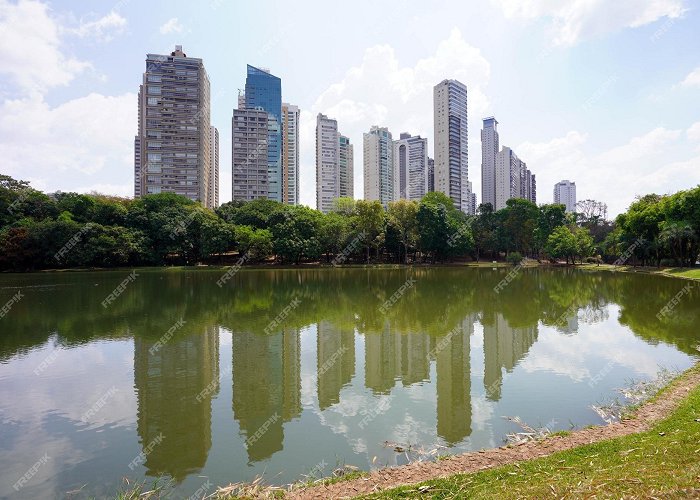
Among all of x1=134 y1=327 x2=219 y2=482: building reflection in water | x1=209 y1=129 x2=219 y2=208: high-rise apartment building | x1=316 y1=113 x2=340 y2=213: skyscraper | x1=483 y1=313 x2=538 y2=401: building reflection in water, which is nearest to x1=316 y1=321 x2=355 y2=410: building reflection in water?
x1=134 y1=327 x2=219 y2=482: building reflection in water

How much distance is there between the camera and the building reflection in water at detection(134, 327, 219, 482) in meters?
6.38

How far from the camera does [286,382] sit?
9.88m

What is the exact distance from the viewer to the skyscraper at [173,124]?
88.4 meters

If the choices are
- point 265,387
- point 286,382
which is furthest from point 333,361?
point 265,387

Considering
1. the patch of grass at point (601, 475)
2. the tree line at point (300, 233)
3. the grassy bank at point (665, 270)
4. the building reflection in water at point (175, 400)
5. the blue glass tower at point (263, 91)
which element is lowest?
the building reflection in water at point (175, 400)

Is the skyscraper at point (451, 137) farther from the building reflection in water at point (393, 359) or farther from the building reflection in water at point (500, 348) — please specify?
the building reflection in water at point (393, 359)

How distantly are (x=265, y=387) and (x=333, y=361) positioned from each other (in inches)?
104

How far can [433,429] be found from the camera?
23.7ft

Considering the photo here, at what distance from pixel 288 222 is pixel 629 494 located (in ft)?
176

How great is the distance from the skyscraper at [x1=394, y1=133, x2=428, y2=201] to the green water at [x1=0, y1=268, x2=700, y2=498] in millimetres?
92037

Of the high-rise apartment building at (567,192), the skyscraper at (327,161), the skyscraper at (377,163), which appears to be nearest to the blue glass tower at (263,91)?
the skyscraper at (327,161)

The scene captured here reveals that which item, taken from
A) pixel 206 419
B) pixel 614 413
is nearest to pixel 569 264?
pixel 614 413

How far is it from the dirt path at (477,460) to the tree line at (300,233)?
138ft

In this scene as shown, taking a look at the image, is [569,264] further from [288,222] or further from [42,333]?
[42,333]
